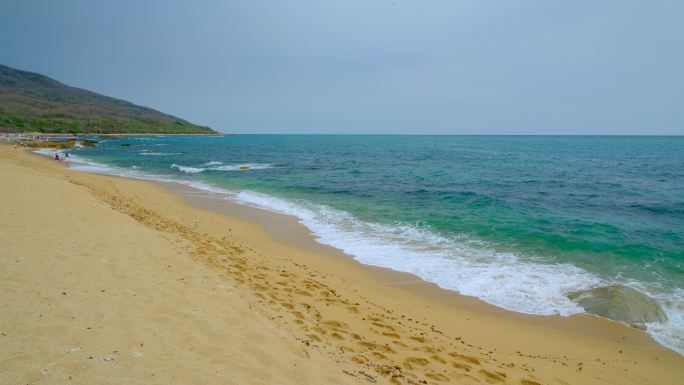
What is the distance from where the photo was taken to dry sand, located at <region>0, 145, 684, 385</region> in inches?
147

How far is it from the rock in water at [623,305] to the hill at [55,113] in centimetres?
11396

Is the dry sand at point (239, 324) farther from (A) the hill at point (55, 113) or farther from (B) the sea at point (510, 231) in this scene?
(A) the hill at point (55, 113)

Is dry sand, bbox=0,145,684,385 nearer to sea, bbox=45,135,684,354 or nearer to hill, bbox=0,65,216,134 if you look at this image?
sea, bbox=45,135,684,354

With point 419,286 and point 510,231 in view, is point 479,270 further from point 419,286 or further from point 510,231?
point 510,231

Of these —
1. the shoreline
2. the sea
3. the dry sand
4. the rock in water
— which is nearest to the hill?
the sea

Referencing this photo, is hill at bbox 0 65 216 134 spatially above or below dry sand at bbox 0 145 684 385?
above

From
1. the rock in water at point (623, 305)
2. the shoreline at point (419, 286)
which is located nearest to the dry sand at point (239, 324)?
the shoreline at point (419, 286)

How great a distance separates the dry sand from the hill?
351 feet

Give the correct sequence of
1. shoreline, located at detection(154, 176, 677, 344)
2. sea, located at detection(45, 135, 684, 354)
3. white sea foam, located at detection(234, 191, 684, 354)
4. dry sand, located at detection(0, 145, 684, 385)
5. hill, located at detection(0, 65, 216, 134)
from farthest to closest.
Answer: hill, located at detection(0, 65, 216, 134) < sea, located at detection(45, 135, 684, 354) < white sea foam, located at detection(234, 191, 684, 354) < shoreline, located at detection(154, 176, 677, 344) < dry sand, located at detection(0, 145, 684, 385)

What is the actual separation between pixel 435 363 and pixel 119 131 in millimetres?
147858

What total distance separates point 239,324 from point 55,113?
154100 mm

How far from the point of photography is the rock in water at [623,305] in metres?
7.46

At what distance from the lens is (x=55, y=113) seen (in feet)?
397

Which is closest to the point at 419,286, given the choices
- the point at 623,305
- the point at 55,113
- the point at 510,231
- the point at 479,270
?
the point at 479,270
